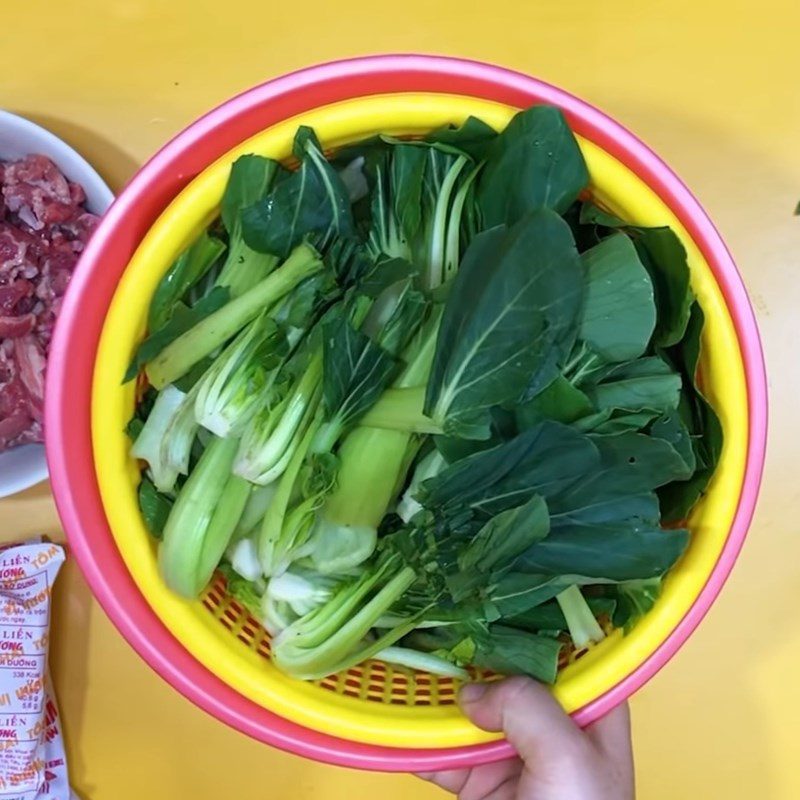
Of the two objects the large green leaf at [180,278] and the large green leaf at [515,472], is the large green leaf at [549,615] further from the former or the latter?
the large green leaf at [180,278]

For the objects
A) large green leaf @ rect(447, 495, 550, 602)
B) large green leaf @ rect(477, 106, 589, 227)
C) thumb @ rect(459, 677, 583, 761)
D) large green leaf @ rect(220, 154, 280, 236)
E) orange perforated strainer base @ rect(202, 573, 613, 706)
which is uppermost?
large green leaf @ rect(477, 106, 589, 227)

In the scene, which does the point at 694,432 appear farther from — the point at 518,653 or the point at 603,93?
the point at 603,93

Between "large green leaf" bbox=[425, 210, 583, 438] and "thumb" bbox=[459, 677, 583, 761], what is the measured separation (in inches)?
6.9

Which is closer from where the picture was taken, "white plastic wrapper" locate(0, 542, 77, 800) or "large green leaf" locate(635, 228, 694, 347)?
"large green leaf" locate(635, 228, 694, 347)

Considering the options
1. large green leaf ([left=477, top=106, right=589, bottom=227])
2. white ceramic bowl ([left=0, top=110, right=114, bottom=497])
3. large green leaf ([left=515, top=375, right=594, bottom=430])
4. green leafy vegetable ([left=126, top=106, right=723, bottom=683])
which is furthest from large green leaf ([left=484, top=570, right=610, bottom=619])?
white ceramic bowl ([left=0, top=110, right=114, bottom=497])

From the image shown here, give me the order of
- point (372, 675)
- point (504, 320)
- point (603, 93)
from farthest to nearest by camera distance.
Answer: point (603, 93), point (372, 675), point (504, 320)

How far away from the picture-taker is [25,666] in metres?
0.77

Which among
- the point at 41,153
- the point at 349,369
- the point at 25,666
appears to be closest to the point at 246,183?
the point at 349,369

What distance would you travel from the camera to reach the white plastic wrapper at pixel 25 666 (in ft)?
2.52

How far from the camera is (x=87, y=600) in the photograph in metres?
0.81

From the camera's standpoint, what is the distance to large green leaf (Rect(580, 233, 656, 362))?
1.91ft

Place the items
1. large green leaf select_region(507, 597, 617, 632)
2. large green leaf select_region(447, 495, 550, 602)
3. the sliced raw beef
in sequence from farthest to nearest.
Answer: the sliced raw beef, large green leaf select_region(507, 597, 617, 632), large green leaf select_region(447, 495, 550, 602)

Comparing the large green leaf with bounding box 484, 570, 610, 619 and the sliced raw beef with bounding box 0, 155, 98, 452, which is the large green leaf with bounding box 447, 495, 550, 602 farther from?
the sliced raw beef with bounding box 0, 155, 98, 452

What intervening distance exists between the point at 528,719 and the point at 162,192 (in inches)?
17.5
